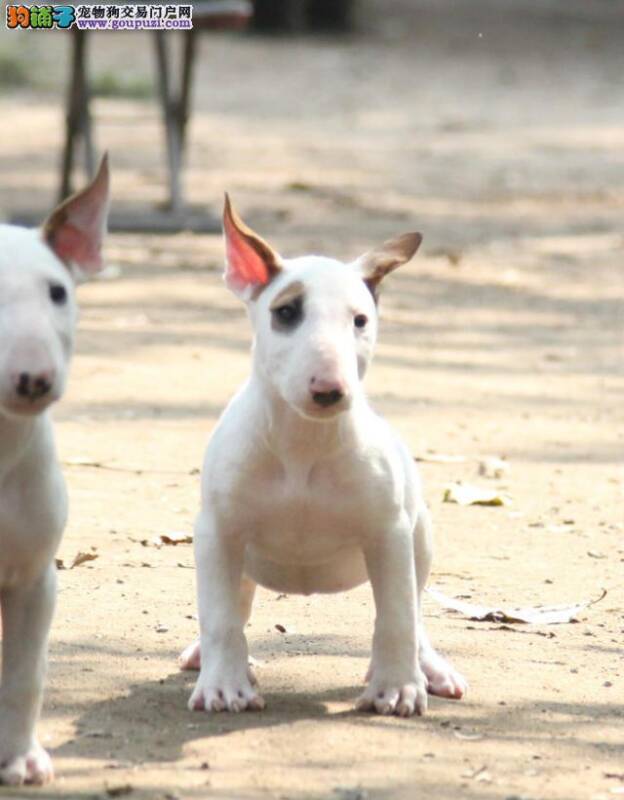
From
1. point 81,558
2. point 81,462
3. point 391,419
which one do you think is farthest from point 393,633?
point 391,419

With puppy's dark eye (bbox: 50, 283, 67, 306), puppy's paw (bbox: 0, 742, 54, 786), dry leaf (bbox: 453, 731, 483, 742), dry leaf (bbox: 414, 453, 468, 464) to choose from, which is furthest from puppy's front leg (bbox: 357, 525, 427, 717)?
dry leaf (bbox: 414, 453, 468, 464)

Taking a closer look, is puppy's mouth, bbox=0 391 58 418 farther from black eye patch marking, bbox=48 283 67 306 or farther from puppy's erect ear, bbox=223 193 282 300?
puppy's erect ear, bbox=223 193 282 300

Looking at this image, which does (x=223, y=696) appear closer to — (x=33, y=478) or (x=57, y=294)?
(x=33, y=478)

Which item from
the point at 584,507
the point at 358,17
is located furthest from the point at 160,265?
the point at 358,17

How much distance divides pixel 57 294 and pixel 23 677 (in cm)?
80

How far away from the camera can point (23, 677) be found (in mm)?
3764

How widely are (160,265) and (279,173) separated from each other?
4.24m

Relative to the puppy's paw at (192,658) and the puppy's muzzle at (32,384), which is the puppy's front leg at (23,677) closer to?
the puppy's muzzle at (32,384)

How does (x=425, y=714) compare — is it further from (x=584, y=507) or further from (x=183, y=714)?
(x=584, y=507)

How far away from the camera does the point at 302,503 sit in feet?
14.0

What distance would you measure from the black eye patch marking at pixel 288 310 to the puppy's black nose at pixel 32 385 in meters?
0.88

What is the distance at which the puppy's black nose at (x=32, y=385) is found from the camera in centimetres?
339

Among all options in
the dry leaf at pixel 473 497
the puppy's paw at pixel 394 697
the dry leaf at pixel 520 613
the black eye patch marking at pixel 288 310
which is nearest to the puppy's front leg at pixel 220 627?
the puppy's paw at pixel 394 697

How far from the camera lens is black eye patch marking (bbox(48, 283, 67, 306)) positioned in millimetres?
3557
